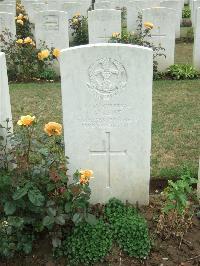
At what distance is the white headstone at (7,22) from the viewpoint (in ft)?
29.9

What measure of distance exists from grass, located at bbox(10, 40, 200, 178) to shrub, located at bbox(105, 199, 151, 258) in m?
1.17

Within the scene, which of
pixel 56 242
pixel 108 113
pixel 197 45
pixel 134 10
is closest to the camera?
pixel 56 242

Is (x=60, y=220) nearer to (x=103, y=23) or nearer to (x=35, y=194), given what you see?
(x=35, y=194)

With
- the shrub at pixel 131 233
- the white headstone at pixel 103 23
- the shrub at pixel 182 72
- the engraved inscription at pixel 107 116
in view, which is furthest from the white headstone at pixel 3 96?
the white headstone at pixel 103 23

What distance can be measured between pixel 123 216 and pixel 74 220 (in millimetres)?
625

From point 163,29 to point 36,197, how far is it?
6.27 metres

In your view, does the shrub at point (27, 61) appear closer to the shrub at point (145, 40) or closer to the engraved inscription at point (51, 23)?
the engraved inscription at point (51, 23)

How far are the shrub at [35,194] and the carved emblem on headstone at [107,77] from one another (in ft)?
1.64

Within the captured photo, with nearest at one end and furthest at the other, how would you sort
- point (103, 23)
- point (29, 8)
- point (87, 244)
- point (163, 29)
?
point (87, 244) < point (163, 29) < point (103, 23) < point (29, 8)

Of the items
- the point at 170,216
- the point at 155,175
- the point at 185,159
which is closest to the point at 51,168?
the point at 170,216

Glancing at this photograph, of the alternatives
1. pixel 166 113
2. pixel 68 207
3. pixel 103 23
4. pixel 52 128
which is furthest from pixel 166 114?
pixel 68 207

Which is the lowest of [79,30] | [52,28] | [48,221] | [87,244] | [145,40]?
[87,244]

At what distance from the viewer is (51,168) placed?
12.0ft

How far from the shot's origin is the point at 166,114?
22.2 ft
